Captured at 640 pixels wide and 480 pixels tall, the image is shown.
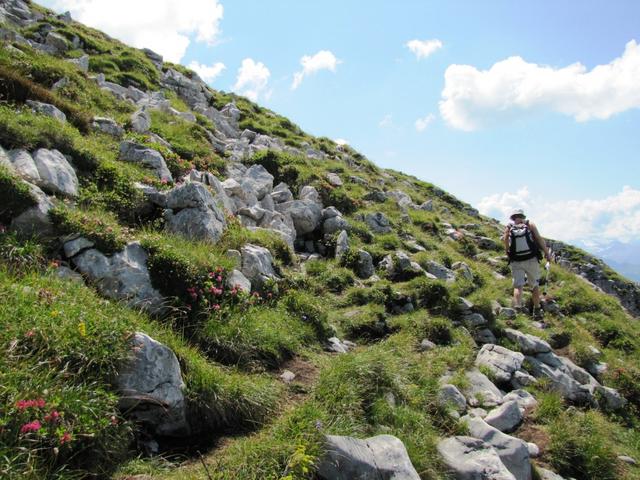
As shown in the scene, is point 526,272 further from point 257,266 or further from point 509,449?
point 257,266

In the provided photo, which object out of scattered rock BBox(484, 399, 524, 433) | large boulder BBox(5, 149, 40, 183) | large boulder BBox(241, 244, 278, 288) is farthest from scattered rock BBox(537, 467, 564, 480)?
large boulder BBox(5, 149, 40, 183)

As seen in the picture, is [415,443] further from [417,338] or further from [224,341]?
[417,338]

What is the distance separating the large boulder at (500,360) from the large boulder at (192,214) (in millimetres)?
7376

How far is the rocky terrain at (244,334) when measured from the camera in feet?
18.1

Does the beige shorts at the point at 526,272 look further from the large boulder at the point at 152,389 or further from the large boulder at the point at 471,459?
the large boulder at the point at 152,389

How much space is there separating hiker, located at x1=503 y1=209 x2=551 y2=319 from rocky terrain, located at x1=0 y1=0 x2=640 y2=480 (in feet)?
2.75

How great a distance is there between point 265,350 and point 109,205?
4.95 m

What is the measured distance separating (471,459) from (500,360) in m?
5.08

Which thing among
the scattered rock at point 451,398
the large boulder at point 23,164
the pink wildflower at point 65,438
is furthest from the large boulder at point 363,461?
the large boulder at point 23,164

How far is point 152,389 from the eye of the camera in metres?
6.03

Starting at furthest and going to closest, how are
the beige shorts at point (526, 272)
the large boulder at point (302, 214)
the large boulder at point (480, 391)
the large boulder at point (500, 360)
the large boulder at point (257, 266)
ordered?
the large boulder at point (302, 214), the beige shorts at point (526, 272), the large boulder at point (500, 360), the large boulder at point (257, 266), the large boulder at point (480, 391)

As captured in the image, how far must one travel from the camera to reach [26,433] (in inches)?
175

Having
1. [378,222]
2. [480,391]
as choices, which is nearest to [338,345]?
[480,391]

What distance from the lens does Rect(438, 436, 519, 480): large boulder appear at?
670 cm
